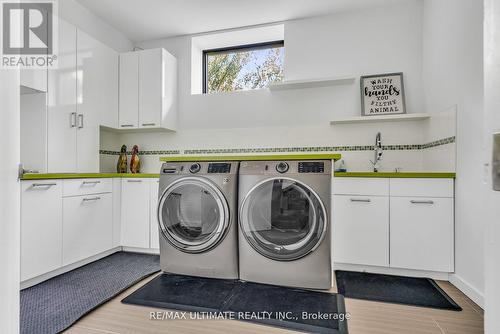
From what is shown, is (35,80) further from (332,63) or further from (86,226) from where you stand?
(332,63)

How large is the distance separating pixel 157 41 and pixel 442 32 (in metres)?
3.02

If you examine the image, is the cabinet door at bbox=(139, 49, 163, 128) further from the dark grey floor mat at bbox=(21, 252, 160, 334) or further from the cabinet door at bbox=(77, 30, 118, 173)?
the dark grey floor mat at bbox=(21, 252, 160, 334)

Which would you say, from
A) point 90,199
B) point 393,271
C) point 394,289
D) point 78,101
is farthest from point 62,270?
point 393,271

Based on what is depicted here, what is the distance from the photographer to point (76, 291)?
1862mm

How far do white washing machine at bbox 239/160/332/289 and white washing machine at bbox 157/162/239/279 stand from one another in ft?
A: 0.29

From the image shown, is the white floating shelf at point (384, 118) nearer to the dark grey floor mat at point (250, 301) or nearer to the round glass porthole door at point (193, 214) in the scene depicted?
the round glass porthole door at point (193, 214)

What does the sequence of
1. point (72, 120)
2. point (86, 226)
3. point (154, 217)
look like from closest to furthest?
point (86, 226), point (72, 120), point (154, 217)

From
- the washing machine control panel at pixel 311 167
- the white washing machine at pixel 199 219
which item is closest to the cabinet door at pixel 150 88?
the white washing machine at pixel 199 219

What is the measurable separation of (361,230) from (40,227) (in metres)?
2.42

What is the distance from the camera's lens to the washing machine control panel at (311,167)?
6.20ft

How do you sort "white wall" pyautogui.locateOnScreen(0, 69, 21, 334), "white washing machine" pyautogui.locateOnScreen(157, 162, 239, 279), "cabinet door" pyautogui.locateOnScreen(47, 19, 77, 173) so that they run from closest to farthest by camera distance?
"white wall" pyautogui.locateOnScreen(0, 69, 21, 334) → "white washing machine" pyautogui.locateOnScreen(157, 162, 239, 279) → "cabinet door" pyautogui.locateOnScreen(47, 19, 77, 173)

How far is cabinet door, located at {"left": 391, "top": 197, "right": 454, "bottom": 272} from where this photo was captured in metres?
2.03

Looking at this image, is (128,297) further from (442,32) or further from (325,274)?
(442,32)

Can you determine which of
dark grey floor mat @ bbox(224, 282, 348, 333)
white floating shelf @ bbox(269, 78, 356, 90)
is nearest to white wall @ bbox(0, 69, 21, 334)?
dark grey floor mat @ bbox(224, 282, 348, 333)
